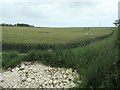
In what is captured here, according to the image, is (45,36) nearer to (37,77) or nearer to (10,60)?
(10,60)

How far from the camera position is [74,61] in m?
14.9

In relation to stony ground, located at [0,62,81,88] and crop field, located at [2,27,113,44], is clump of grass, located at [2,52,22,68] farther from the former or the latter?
crop field, located at [2,27,113,44]

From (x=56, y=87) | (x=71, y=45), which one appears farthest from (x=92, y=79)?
(x=71, y=45)

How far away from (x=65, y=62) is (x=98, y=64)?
3.23 meters

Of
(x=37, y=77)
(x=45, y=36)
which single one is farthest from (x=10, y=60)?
(x=45, y=36)

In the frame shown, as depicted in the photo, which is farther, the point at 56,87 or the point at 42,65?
the point at 42,65

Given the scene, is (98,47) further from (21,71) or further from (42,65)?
(21,71)

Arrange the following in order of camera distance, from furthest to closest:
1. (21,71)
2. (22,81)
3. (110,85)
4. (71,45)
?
(71,45)
(21,71)
(22,81)
(110,85)

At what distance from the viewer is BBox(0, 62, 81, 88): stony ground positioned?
1299 centimetres

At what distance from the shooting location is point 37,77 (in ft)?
45.4

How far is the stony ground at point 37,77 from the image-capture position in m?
13.0

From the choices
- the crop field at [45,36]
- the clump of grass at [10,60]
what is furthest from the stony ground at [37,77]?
the crop field at [45,36]

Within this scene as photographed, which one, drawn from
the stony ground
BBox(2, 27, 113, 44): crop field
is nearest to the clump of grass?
the stony ground

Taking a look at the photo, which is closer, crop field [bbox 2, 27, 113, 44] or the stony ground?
the stony ground
